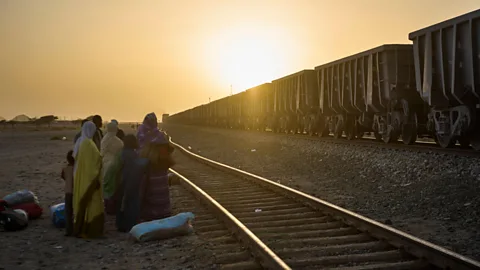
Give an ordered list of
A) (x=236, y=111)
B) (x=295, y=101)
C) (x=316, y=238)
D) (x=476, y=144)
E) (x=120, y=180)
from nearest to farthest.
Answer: (x=316, y=238), (x=120, y=180), (x=476, y=144), (x=295, y=101), (x=236, y=111)

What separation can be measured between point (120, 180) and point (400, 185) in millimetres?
5816

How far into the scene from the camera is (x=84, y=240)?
20.0 feet

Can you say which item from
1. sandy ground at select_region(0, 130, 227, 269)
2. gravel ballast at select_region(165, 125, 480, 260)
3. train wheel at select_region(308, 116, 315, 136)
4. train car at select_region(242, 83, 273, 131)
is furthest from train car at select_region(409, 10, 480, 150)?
train car at select_region(242, 83, 273, 131)

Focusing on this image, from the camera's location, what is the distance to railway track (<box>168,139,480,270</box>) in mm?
4418

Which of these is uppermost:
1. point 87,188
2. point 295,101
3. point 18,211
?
point 295,101

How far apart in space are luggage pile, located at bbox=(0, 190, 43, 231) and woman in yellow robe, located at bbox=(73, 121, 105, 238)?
40.3 inches

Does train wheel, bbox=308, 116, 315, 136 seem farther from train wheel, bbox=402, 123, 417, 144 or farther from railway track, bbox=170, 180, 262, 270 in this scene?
railway track, bbox=170, 180, 262, 270

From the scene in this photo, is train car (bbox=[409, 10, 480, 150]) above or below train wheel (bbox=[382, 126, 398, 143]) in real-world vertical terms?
above

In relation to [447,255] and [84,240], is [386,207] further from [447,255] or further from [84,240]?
[84,240]

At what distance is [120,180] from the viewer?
266 inches

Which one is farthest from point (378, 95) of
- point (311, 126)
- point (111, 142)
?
point (111, 142)

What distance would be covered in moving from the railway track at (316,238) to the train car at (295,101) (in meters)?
14.8

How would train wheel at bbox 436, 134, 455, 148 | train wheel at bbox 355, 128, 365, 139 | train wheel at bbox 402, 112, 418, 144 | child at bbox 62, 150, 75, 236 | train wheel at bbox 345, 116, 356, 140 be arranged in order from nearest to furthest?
child at bbox 62, 150, 75, 236, train wheel at bbox 436, 134, 455, 148, train wheel at bbox 402, 112, 418, 144, train wheel at bbox 355, 128, 365, 139, train wheel at bbox 345, 116, 356, 140

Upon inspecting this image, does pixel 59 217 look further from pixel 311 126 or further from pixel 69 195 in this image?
pixel 311 126
